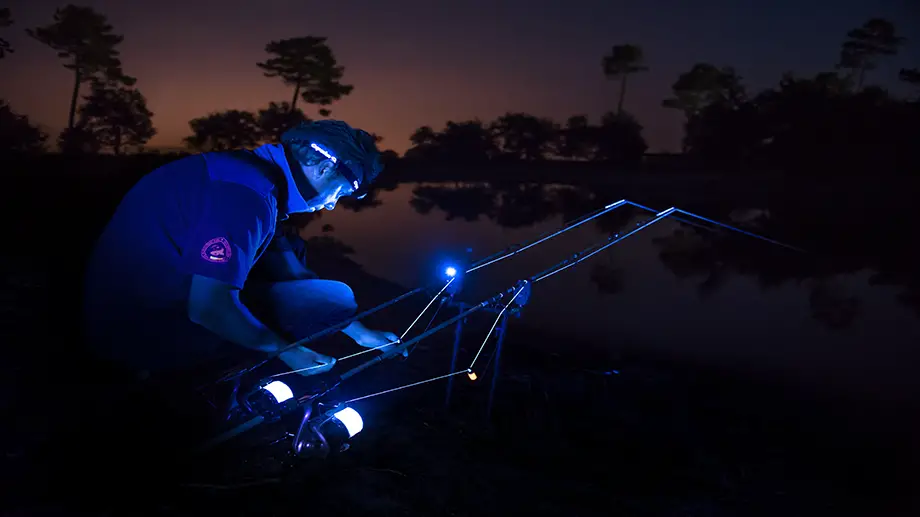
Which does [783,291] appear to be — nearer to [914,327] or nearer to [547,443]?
[914,327]

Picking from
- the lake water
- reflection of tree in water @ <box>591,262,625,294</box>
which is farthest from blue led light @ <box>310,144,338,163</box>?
reflection of tree in water @ <box>591,262,625,294</box>

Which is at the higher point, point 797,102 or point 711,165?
point 797,102

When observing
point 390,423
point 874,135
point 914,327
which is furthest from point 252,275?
point 874,135

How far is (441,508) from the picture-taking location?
298 centimetres

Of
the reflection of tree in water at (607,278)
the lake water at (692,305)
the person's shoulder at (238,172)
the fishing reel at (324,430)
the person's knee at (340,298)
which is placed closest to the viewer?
the person's shoulder at (238,172)

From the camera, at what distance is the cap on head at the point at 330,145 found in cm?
293

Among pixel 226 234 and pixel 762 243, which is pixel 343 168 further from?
pixel 762 243

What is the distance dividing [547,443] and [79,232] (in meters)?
8.72

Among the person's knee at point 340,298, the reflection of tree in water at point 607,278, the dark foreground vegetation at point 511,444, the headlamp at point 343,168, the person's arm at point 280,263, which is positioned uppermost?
the headlamp at point 343,168

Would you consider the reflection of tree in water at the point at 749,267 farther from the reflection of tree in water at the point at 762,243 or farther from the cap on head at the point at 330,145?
the cap on head at the point at 330,145

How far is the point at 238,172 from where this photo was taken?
8.66 ft

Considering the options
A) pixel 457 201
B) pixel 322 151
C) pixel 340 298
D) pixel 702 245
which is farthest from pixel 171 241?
pixel 457 201

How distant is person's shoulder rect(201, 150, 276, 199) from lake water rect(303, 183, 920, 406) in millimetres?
1484

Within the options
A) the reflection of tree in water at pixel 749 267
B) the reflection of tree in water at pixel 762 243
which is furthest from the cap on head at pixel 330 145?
the reflection of tree in water at pixel 749 267
